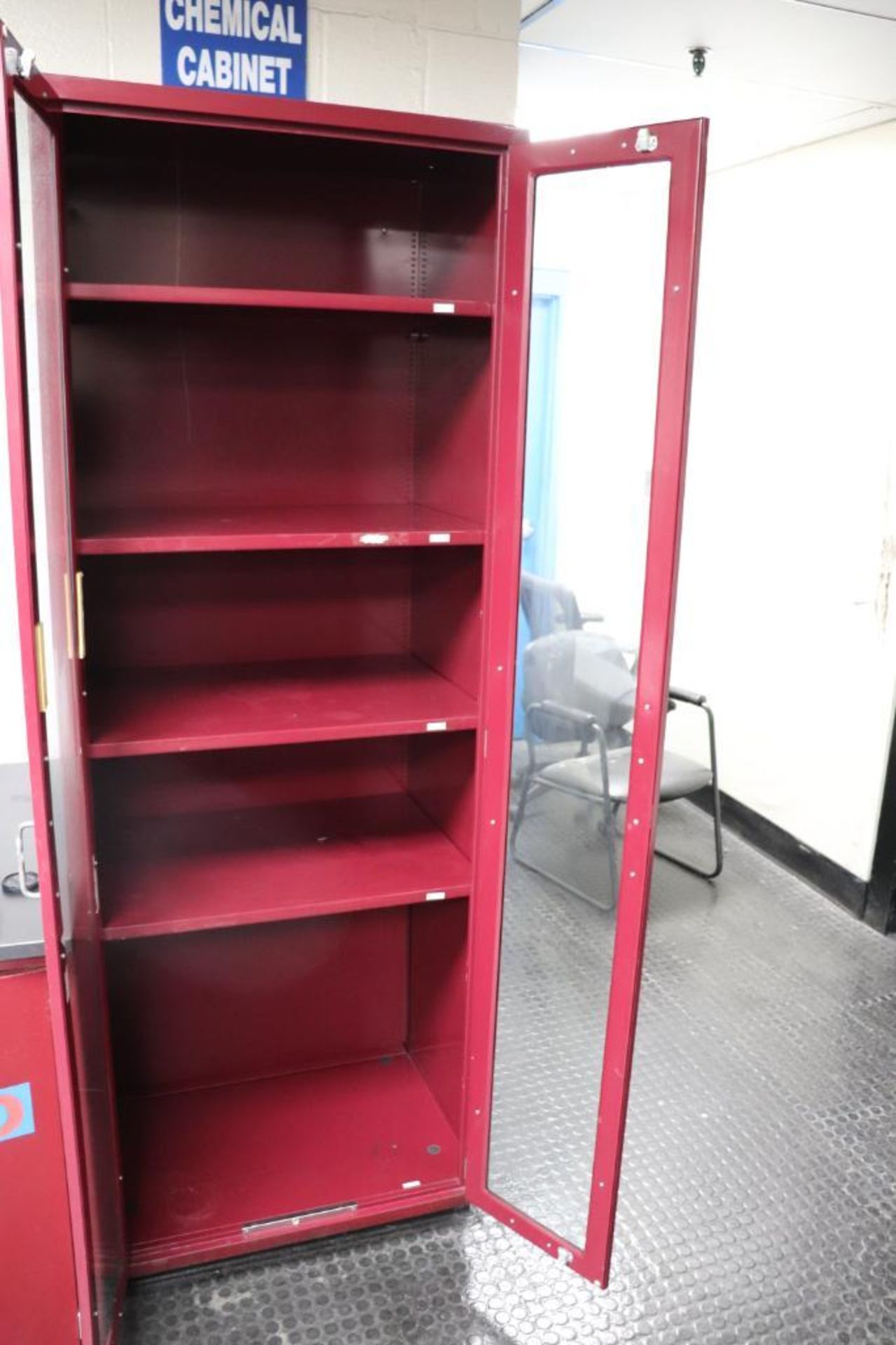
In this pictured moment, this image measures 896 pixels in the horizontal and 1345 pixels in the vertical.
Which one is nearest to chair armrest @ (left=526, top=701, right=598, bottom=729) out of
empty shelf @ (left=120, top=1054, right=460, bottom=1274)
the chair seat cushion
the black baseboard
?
the chair seat cushion

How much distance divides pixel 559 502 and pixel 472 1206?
1.52m

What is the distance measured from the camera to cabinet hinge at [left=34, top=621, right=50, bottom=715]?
4.71 ft

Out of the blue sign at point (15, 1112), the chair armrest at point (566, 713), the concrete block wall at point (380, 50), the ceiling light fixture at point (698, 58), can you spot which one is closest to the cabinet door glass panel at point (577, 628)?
the chair armrest at point (566, 713)

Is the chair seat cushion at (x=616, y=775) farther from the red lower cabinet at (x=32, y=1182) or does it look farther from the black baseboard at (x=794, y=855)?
the red lower cabinet at (x=32, y=1182)

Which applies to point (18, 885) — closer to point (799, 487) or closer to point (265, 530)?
point (265, 530)

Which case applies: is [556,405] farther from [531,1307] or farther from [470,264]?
[531,1307]

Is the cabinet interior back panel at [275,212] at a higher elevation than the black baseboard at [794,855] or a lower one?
higher

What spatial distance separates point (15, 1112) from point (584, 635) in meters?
1.53

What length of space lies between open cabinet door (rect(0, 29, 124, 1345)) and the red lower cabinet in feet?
0.18

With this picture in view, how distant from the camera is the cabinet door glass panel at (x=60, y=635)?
1554 mm

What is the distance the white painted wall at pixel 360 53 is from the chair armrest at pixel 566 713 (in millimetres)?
1171

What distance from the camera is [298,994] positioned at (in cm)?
251

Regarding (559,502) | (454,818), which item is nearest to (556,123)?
(559,502)

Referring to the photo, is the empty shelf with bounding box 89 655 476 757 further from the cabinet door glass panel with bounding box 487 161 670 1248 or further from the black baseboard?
the black baseboard
